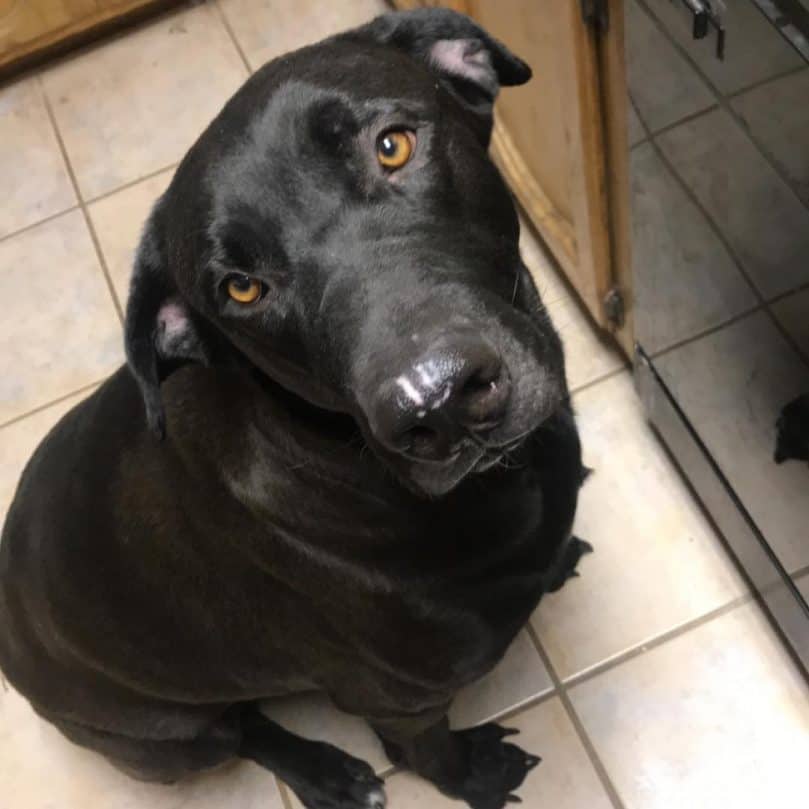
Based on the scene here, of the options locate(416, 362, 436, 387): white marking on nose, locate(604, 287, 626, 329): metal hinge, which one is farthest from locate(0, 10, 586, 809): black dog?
locate(604, 287, 626, 329): metal hinge

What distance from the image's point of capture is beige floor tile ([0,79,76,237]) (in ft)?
8.38

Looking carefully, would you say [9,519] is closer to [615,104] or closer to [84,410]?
[84,410]

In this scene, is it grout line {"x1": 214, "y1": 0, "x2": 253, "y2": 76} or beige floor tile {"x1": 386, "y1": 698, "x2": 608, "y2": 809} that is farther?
grout line {"x1": 214, "y1": 0, "x2": 253, "y2": 76}

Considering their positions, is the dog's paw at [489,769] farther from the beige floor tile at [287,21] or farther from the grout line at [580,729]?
the beige floor tile at [287,21]

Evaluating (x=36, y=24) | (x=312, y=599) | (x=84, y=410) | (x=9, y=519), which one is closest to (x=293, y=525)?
(x=312, y=599)

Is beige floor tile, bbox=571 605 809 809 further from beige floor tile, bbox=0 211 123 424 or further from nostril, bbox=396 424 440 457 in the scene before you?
beige floor tile, bbox=0 211 123 424

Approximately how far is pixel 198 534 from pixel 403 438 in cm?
48

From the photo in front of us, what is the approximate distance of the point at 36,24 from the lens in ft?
8.96

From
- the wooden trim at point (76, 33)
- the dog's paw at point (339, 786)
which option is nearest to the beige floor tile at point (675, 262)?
the dog's paw at point (339, 786)

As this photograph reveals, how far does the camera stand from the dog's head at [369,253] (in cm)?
94

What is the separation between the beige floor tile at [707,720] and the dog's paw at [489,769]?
0.44 feet

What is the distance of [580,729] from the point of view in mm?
1726

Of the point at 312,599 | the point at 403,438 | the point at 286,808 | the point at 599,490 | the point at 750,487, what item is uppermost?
the point at 403,438

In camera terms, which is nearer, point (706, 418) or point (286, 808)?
point (706, 418)
